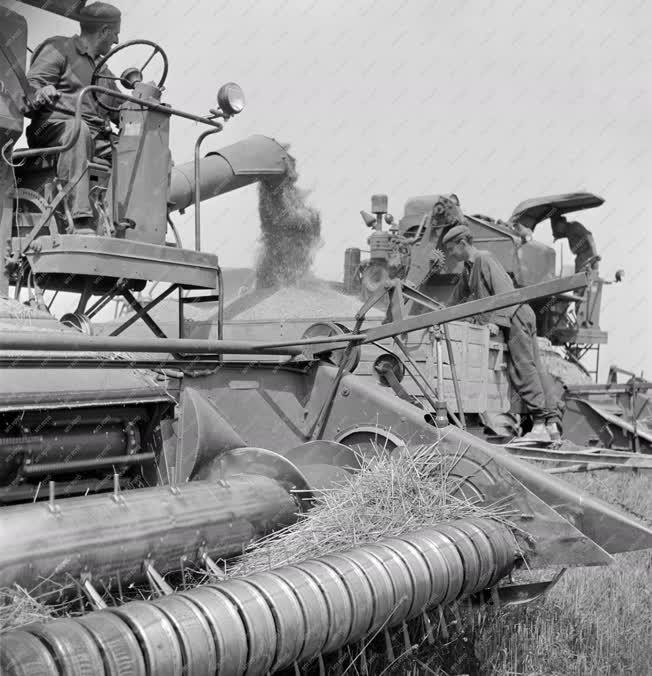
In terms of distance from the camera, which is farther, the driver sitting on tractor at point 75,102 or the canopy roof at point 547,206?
the canopy roof at point 547,206

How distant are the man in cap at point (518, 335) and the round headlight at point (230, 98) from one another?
3.53m

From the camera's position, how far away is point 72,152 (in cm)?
532

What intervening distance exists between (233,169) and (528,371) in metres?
3.73

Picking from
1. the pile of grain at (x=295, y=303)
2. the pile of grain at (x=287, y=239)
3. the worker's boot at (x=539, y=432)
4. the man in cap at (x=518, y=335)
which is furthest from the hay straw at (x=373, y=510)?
the pile of grain at (x=287, y=239)

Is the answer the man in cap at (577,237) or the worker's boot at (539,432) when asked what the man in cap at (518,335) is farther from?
the man in cap at (577,237)

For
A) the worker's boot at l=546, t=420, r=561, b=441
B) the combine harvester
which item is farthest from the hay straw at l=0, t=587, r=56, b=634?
the worker's boot at l=546, t=420, r=561, b=441

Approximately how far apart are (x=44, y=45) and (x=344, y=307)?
18.0ft

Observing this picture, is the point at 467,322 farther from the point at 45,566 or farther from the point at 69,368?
the point at 45,566

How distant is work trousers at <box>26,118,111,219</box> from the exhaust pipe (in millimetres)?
3200

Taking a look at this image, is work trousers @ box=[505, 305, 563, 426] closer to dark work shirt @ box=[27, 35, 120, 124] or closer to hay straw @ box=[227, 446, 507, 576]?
dark work shirt @ box=[27, 35, 120, 124]

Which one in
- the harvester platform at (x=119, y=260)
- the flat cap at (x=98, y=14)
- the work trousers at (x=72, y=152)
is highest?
the flat cap at (x=98, y=14)

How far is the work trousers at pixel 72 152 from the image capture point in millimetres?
5320

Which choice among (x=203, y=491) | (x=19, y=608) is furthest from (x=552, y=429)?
(x=19, y=608)

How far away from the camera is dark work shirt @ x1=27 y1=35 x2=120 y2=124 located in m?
5.48
